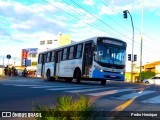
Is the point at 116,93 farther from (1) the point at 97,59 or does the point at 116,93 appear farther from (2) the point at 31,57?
(2) the point at 31,57

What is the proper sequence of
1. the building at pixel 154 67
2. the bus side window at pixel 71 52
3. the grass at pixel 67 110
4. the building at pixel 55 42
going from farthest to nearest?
1. the building at pixel 55 42
2. the building at pixel 154 67
3. the bus side window at pixel 71 52
4. the grass at pixel 67 110

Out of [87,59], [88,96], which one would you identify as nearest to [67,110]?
[88,96]

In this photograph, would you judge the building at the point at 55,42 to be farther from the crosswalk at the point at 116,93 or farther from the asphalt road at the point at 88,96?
the asphalt road at the point at 88,96

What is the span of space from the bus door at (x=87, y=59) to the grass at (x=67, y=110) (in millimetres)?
16143

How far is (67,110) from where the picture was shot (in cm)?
588

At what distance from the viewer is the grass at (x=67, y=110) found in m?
5.68

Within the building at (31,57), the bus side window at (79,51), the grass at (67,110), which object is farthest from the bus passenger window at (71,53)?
the building at (31,57)

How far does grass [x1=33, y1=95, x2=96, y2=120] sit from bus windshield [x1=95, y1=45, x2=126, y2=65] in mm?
15796

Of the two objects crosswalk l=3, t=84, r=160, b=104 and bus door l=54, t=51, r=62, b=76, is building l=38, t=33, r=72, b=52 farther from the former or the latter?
crosswalk l=3, t=84, r=160, b=104

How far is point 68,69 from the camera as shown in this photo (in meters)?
25.8

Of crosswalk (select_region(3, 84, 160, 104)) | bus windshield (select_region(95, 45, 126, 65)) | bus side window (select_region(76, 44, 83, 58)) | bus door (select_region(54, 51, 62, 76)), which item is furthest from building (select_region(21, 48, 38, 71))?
crosswalk (select_region(3, 84, 160, 104))

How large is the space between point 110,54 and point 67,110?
54.4 ft

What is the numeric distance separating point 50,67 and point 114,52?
9.38 m

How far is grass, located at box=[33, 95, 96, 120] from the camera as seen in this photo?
5680 mm
